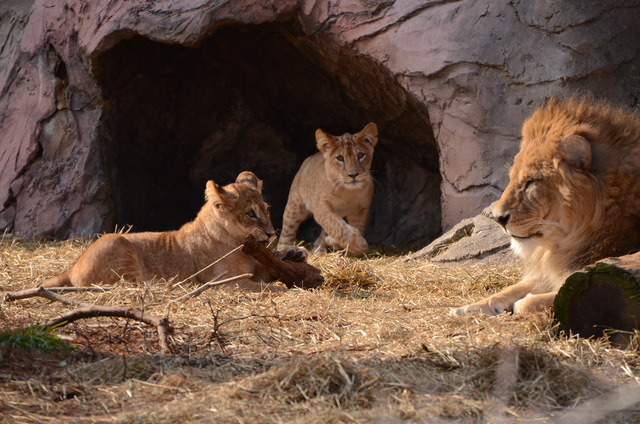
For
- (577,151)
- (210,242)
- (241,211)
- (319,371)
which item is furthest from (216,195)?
(319,371)

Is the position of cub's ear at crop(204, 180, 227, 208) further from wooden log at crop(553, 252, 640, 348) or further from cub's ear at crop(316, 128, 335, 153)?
cub's ear at crop(316, 128, 335, 153)

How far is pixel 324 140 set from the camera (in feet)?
33.1

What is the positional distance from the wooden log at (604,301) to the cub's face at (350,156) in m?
5.84

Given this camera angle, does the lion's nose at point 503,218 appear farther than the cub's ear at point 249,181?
No

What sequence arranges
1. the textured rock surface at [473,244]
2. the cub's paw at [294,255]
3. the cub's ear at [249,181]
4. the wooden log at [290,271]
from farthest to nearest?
the textured rock surface at [473,244]
the cub's ear at [249,181]
the cub's paw at [294,255]
the wooden log at [290,271]

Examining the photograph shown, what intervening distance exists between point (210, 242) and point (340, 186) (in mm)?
3406

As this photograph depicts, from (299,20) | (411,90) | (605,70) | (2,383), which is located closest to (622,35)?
(605,70)

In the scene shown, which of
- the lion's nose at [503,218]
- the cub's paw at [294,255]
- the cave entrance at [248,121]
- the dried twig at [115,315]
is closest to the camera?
the dried twig at [115,315]

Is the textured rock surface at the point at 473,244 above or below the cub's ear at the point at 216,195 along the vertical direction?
below

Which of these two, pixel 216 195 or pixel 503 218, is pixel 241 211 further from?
pixel 503 218

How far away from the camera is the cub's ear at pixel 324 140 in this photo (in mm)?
10031

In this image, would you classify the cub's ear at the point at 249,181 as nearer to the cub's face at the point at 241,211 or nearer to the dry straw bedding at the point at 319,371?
the cub's face at the point at 241,211

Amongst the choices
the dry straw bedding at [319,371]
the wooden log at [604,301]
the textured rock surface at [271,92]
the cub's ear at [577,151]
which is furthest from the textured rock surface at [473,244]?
the wooden log at [604,301]

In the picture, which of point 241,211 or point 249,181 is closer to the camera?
point 241,211
